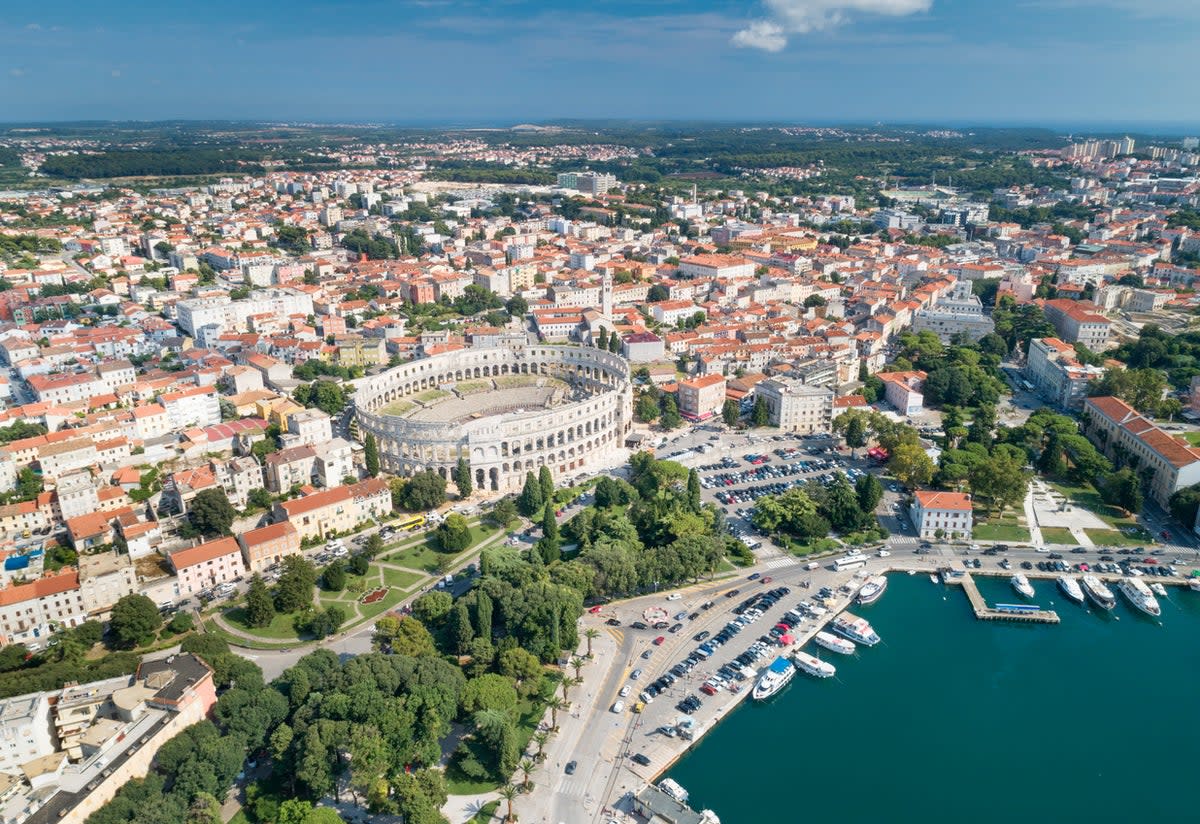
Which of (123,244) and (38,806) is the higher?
(123,244)

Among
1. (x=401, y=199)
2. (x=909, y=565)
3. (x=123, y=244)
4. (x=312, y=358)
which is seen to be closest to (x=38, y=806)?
(x=909, y=565)

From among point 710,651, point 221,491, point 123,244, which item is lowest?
point 710,651

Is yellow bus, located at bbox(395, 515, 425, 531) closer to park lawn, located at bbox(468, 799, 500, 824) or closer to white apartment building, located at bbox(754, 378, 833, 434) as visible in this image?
park lawn, located at bbox(468, 799, 500, 824)

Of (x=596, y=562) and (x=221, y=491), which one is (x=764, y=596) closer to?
(x=596, y=562)

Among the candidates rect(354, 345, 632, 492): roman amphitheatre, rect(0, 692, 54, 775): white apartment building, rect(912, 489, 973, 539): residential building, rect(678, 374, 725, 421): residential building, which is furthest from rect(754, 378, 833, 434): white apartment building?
rect(0, 692, 54, 775): white apartment building

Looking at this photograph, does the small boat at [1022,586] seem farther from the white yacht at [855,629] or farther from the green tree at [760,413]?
the green tree at [760,413]

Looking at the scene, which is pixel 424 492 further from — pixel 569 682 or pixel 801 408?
pixel 801 408

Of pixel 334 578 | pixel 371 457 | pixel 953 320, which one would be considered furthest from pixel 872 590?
pixel 953 320

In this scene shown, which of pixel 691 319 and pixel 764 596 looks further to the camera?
pixel 691 319
